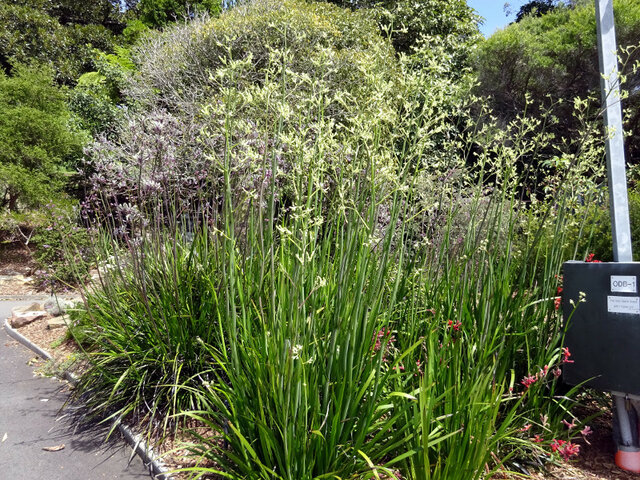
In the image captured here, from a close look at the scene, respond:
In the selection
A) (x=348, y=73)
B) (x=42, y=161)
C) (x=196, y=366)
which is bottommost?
(x=196, y=366)

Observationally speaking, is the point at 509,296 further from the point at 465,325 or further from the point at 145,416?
the point at 145,416

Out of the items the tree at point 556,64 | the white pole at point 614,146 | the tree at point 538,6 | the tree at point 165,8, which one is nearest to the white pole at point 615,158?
the white pole at point 614,146

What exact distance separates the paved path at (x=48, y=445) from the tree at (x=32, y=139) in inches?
378

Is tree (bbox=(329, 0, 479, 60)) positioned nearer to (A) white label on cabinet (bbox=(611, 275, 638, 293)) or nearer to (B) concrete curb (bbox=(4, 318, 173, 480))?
(A) white label on cabinet (bbox=(611, 275, 638, 293))

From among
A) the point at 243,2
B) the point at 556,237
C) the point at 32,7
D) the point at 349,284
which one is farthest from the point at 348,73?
the point at 32,7

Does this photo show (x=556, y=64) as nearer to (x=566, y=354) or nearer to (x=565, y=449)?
(x=566, y=354)

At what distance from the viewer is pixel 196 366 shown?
3.38 metres

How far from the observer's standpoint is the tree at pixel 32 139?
41.1 ft

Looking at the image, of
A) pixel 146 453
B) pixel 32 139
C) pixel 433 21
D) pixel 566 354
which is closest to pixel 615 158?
pixel 566 354

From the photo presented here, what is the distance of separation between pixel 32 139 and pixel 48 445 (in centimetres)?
1243

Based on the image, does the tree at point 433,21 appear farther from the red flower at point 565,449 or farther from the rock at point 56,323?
the red flower at point 565,449

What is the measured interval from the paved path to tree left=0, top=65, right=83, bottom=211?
960cm

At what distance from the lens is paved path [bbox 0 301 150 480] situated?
2.97 metres

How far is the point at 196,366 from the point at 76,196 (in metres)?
13.2
